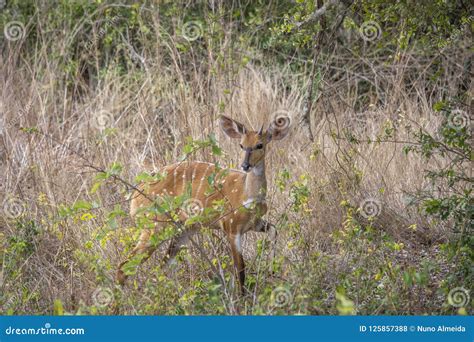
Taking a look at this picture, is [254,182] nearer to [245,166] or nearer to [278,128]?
[245,166]

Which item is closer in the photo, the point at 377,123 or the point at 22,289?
the point at 22,289

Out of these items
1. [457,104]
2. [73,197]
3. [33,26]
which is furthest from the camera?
[33,26]

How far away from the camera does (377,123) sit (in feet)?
26.9

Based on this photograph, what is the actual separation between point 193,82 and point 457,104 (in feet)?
9.63

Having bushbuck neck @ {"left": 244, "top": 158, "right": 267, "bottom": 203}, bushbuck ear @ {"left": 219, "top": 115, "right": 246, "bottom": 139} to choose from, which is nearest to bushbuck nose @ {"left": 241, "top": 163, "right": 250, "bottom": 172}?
bushbuck neck @ {"left": 244, "top": 158, "right": 267, "bottom": 203}

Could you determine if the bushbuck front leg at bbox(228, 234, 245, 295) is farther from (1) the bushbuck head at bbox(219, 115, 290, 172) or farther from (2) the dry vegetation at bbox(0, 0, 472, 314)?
(1) the bushbuck head at bbox(219, 115, 290, 172)

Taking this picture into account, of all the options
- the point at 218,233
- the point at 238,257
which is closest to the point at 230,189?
the point at 218,233

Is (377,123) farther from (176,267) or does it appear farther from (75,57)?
(75,57)

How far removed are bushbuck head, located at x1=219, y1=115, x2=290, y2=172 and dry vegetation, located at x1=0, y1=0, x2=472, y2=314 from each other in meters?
0.25

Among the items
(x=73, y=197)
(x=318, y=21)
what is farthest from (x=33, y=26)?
(x=318, y=21)

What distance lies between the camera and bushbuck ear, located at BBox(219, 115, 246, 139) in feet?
19.5

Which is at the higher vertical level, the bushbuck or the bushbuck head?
the bushbuck head

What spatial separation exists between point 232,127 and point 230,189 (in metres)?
0.42

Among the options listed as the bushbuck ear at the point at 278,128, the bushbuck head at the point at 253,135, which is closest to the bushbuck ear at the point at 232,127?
the bushbuck head at the point at 253,135
